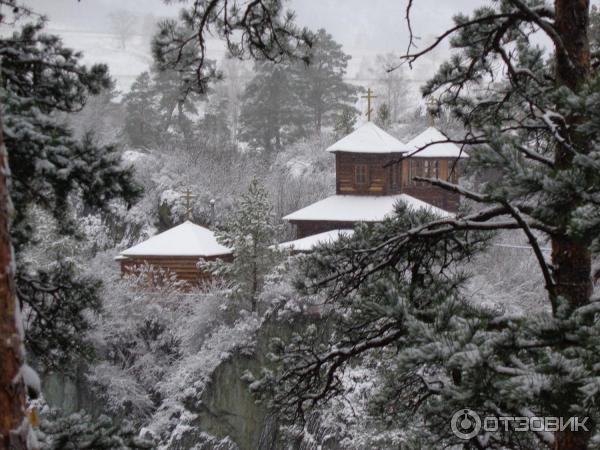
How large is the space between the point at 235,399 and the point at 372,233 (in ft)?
48.9

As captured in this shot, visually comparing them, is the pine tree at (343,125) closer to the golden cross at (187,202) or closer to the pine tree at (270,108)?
the pine tree at (270,108)

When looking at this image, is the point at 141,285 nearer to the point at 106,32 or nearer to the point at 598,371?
the point at 598,371

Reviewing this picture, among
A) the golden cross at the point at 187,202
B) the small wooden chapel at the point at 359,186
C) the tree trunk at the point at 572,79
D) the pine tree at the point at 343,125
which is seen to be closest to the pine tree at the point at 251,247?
the small wooden chapel at the point at 359,186

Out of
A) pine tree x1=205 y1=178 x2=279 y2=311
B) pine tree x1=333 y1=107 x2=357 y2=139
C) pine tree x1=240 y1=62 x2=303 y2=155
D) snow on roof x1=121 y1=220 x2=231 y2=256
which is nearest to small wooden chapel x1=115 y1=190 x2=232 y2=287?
snow on roof x1=121 y1=220 x2=231 y2=256

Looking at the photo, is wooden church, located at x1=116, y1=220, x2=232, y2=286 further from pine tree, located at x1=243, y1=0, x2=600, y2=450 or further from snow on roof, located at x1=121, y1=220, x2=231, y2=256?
pine tree, located at x1=243, y1=0, x2=600, y2=450

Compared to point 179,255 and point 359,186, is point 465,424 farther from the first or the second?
point 359,186

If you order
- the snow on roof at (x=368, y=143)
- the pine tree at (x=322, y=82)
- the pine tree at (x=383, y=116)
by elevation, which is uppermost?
the pine tree at (x=322, y=82)

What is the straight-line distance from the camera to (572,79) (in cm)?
563

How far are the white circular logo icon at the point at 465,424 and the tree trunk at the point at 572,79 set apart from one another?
3.88 ft

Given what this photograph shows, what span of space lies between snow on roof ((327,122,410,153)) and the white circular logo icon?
24.7 meters

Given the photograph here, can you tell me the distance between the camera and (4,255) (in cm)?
348

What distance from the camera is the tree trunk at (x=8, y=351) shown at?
3.34m

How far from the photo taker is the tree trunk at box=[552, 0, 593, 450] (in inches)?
218

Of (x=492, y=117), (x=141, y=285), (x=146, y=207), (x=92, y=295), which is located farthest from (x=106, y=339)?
(x=492, y=117)
